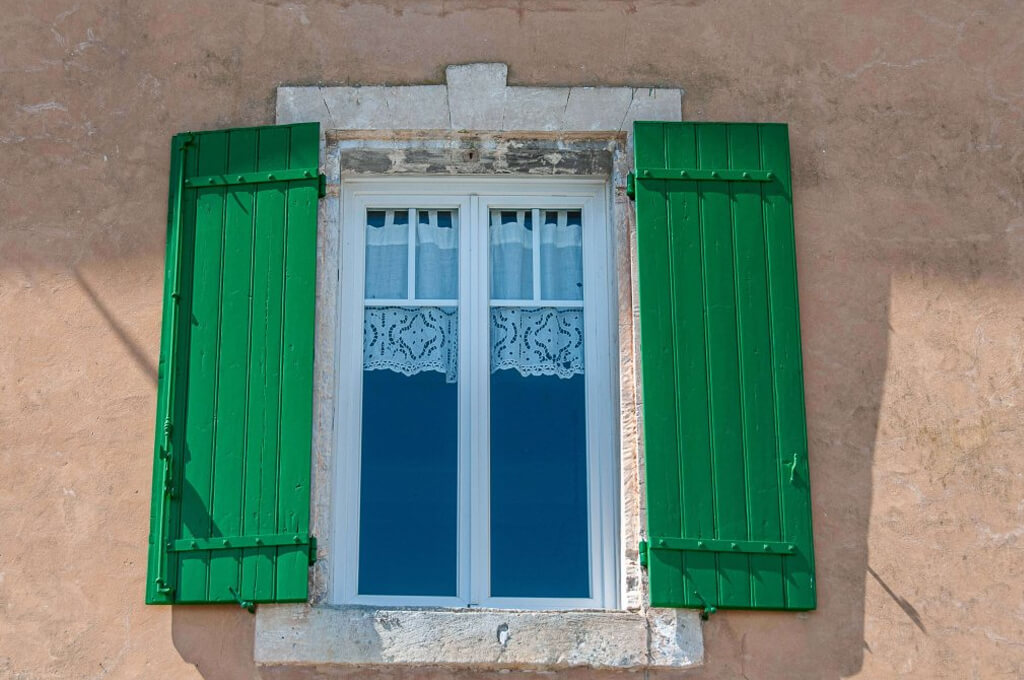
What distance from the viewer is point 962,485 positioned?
14.4ft

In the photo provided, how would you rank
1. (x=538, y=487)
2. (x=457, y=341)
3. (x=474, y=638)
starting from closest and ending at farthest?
(x=474, y=638), (x=538, y=487), (x=457, y=341)

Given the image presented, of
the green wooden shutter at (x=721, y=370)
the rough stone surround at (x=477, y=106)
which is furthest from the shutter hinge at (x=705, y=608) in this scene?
the rough stone surround at (x=477, y=106)

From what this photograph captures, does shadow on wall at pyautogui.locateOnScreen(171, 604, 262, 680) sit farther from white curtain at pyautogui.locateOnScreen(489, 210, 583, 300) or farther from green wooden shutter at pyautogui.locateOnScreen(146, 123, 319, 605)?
white curtain at pyautogui.locateOnScreen(489, 210, 583, 300)

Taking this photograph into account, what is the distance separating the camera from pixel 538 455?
4625mm

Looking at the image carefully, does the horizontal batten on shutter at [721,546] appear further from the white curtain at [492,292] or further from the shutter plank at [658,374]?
the white curtain at [492,292]

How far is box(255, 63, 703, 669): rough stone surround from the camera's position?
4211 mm

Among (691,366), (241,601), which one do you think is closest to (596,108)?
(691,366)

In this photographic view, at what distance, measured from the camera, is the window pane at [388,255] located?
477cm

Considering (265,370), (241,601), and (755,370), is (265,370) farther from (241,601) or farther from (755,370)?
(755,370)

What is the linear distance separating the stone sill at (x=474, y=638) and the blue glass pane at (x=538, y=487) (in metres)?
0.25

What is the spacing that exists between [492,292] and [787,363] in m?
0.93

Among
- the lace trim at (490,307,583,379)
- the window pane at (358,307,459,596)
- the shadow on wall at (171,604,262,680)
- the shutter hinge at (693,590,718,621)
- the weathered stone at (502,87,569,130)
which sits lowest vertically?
the shadow on wall at (171,604,262,680)

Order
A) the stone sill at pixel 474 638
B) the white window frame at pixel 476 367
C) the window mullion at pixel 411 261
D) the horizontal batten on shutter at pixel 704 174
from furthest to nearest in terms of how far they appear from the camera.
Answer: the window mullion at pixel 411 261 → the horizontal batten on shutter at pixel 704 174 → the white window frame at pixel 476 367 → the stone sill at pixel 474 638

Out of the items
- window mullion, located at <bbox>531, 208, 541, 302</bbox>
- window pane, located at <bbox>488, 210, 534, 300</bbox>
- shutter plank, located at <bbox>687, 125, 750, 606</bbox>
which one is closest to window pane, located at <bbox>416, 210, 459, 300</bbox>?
window pane, located at <bbox>488, 210, 534, 300</bbox>
